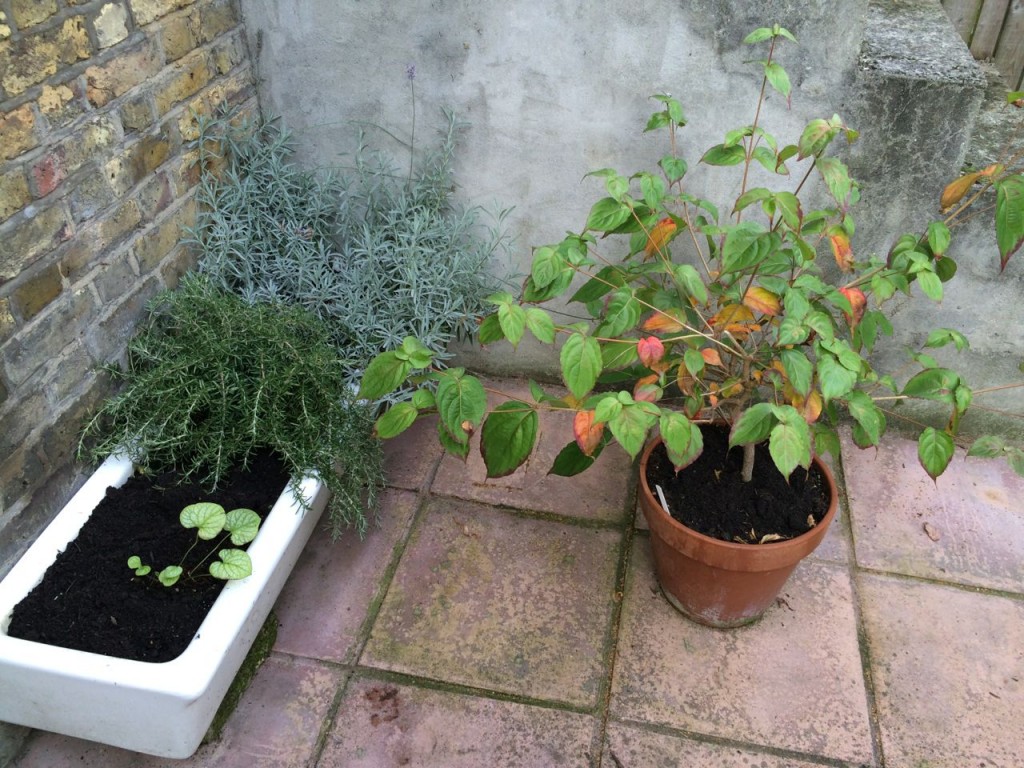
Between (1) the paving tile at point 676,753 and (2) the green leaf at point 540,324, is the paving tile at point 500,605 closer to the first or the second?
(1) the paving tile at point 676,753

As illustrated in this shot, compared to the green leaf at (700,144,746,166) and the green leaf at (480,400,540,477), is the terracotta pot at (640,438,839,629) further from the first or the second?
the green leaf at (700,144,746,166)

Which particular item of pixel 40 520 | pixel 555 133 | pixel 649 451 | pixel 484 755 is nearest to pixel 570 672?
pixel 484 755

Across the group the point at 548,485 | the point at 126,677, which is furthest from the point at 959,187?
the point at 126,677

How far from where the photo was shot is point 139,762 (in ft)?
5.99

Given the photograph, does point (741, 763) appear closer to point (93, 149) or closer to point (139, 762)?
point (139, 762)

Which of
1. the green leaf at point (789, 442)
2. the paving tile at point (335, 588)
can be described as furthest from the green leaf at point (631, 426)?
the paving tile at point (335, 588)

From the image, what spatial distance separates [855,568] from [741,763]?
0.73 meters

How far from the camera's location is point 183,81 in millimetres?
2197

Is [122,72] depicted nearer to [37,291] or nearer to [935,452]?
[37,291]

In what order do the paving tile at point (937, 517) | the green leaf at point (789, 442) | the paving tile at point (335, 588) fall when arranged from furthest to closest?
the paving tile at point (937, 517) < the paving tile at point (335, 588) < the green leaf at point (789, 442)

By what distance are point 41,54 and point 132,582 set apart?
1.15 meters

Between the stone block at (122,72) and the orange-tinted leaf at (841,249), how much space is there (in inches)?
68.0

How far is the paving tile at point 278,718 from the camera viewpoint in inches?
72.7

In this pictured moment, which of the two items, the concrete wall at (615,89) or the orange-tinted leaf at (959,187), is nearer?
the orange-tinted leaf at (959,187)
